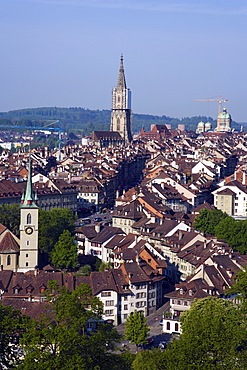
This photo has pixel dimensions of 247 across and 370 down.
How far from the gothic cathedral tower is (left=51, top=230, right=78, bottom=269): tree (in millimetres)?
3705

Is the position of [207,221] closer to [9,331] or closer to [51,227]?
[51,227]

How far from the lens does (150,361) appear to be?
37906 millimetres

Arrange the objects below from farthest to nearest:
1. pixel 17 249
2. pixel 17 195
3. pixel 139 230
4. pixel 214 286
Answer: pixel 17 195
pixel 139 230
pixel 17 249
pixel 214 286

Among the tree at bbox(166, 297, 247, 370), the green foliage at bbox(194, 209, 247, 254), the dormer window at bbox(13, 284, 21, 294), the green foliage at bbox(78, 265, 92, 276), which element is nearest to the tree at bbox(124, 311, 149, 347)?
the dormer window at bbox(13, 284, 21, 294)

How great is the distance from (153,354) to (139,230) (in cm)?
3783

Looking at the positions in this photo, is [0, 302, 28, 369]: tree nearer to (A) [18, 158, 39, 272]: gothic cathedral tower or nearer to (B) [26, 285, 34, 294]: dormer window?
(B) [26, 285, 34, 294]: dormer window

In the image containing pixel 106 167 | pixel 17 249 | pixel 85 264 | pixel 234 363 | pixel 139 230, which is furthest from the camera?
pixel 106 167

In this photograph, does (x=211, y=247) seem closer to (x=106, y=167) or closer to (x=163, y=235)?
(x=163, y=235)

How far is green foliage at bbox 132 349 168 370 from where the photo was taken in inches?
1452

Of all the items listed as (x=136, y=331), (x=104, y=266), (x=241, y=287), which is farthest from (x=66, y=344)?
(x=104, y=266)

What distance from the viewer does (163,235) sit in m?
71.6

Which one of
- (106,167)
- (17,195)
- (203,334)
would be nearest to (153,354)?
(203,334)

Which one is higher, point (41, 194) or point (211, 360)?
point (41, 194)

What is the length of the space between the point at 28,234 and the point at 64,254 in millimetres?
5192
